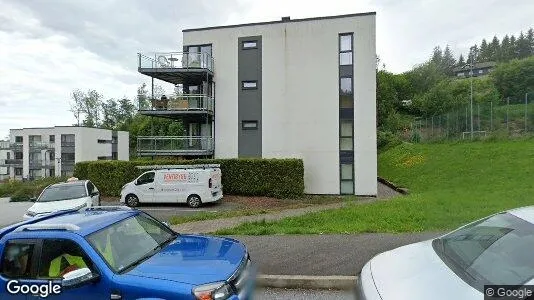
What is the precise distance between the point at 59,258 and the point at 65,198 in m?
9.12

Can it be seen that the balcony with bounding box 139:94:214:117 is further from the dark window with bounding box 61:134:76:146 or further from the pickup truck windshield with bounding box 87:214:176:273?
the dark window with bounding box 61:134:76:146

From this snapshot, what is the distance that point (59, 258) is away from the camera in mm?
3678

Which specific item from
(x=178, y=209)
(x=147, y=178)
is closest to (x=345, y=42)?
(x=178, y=209)

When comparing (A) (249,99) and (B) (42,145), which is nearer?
(A) (249,99)

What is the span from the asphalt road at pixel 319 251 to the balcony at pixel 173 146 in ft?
42.6

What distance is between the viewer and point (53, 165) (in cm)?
5769

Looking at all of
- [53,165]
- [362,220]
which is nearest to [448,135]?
[362,220]

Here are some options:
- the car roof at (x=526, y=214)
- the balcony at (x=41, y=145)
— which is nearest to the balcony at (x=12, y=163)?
the balcony at (x=41, y=145)

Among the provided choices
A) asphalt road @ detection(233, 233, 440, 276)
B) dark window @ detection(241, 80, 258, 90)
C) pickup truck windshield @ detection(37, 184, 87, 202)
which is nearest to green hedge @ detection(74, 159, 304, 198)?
dark window @ detection(241, 80, 258, 90)

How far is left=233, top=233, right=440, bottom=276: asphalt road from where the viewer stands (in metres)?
5.55

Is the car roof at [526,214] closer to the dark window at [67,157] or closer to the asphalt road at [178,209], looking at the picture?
the asphalt road at [178,209]

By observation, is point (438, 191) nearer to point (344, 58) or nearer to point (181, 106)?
point (344, 58)

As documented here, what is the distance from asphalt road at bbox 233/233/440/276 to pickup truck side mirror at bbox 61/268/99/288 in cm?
280

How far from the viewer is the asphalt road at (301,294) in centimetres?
480
